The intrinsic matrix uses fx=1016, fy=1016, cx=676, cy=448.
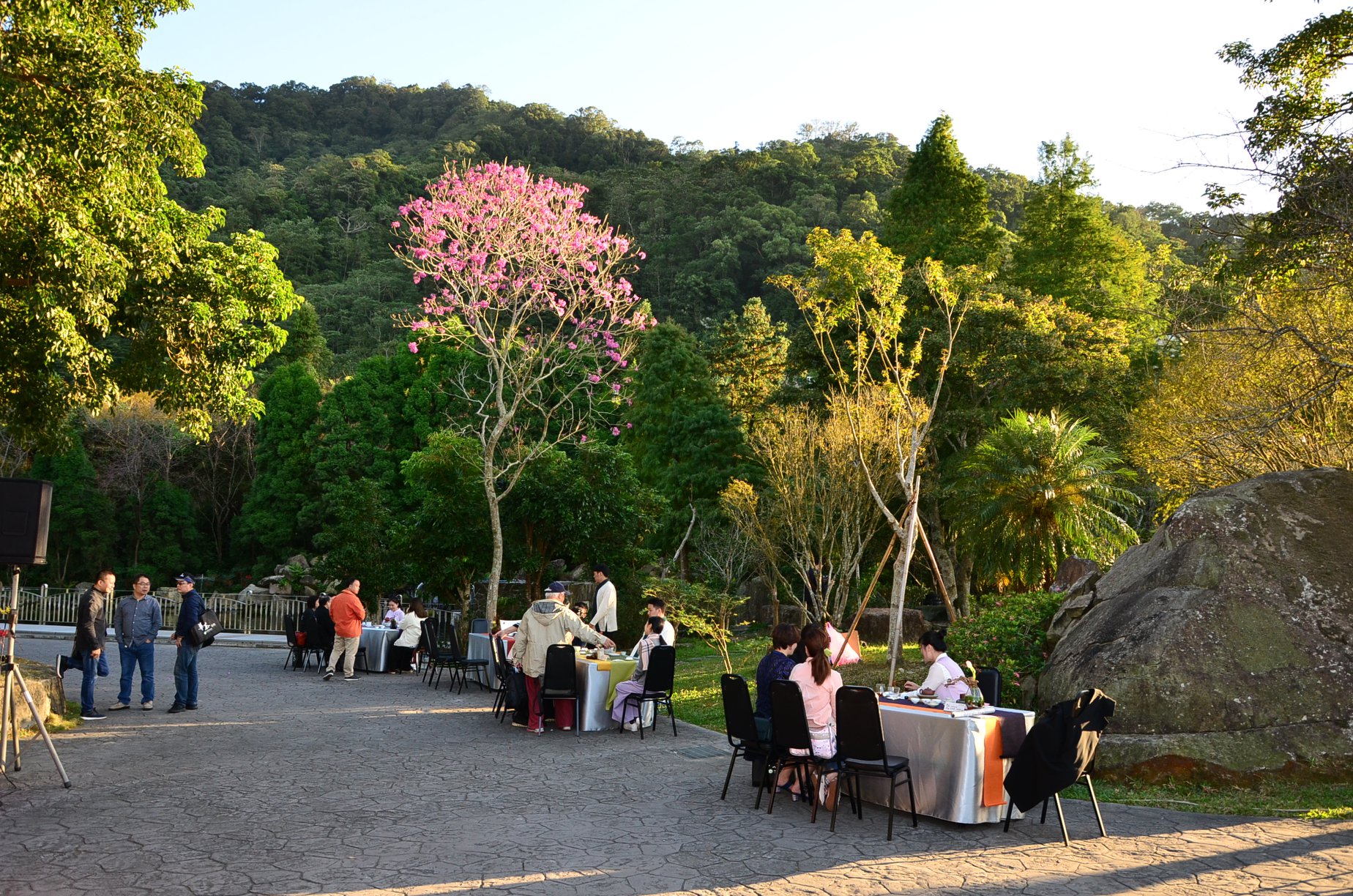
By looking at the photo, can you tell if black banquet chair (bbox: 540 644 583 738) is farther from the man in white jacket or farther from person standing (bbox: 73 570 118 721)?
person standing (bbox: 73 570 118 721)

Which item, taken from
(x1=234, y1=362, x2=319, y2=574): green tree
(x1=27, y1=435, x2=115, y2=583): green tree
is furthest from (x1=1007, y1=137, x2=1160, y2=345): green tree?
(x1=27, y1=435, x2=115, y2=583): green tree

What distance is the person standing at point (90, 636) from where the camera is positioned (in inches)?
457

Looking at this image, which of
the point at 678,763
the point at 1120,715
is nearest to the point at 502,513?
the point at 678,763

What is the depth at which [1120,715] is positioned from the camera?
8703 mm

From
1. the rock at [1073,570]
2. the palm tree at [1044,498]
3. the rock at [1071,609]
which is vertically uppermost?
the palm tree at [1044,498]

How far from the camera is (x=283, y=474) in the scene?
34438mm

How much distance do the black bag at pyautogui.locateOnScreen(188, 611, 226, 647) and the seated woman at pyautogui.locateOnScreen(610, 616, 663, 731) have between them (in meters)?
5.05

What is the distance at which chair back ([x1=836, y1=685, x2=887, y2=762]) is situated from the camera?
→ 6910 millimetres

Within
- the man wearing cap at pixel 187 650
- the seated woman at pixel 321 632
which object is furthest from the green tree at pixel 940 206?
the man wearing cap at pixel 187 650

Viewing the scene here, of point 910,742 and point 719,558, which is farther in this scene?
point 719,558

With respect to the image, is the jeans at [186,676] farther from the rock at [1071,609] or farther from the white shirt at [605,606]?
the rock at [1071,609]

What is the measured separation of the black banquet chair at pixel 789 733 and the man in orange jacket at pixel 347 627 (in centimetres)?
1046

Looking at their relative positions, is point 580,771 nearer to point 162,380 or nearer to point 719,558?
point 162,380

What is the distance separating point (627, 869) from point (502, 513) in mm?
15449
